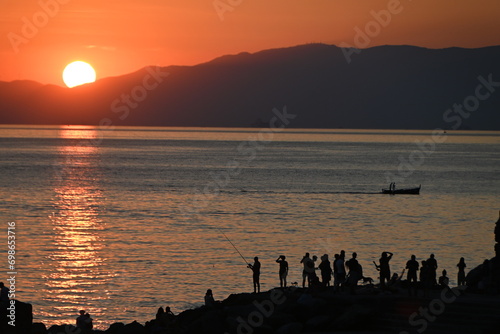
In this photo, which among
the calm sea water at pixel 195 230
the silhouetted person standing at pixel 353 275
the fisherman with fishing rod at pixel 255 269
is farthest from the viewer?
the calm sea water at pixel 195 230

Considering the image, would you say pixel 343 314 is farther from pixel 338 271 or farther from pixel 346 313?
pixel 338 271

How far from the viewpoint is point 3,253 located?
1865 inches

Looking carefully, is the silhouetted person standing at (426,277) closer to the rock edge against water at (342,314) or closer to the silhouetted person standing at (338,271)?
the rock edge against water at (342,314)

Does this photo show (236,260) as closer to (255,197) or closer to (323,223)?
(323,223)

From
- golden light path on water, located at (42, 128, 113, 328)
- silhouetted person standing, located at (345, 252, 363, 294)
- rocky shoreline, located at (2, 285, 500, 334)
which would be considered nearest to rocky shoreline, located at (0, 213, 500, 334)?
rocky shoreline, located at (2, 285, 500, 334)

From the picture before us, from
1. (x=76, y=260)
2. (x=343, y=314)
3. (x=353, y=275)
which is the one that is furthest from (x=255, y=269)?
(x=76, y=260)

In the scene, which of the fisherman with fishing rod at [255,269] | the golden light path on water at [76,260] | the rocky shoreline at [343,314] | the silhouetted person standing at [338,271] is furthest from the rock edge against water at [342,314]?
the golden light path on water at [76,260]

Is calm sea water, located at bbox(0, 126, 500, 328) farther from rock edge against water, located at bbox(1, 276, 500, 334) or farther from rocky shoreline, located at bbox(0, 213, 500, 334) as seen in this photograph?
rock edge against water, located at bbox(1, 276, 500, 334)

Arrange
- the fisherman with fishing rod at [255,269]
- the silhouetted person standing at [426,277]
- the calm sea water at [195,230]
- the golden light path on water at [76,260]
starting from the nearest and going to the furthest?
the silhouetted person standing at [426,277] → the fisherman with fishing rod at [255,269] → the golden light path on water at [76,260] → the calm sea water at [195,230]

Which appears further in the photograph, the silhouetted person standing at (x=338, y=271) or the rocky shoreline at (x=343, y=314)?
the silhouetted person standing at (x=338, y=271)

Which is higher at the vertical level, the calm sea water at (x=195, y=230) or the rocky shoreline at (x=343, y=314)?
the calm sea water at (x=195, y=230)

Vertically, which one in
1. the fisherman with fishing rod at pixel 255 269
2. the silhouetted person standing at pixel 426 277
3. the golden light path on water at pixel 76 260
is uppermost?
the golden light path on water at pixel 76 260

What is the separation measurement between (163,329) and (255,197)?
62.0m

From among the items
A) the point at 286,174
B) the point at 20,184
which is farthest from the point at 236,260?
the point at 286,174
